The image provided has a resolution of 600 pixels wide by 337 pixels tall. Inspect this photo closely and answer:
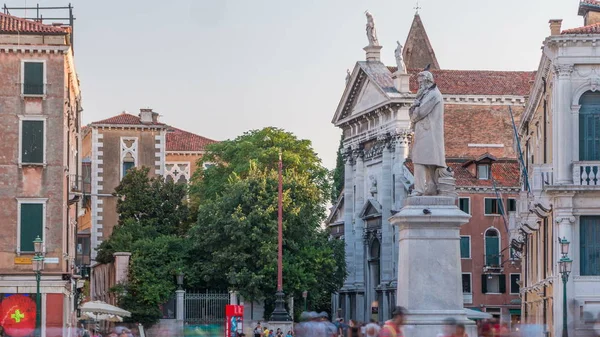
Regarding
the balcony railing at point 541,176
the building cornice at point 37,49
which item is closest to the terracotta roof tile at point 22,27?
the building cornice at point 37,49

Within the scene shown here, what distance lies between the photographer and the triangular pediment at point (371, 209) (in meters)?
92.6

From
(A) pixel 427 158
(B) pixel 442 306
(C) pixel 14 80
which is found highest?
(C) pixel 14 80

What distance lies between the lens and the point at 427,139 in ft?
98.7

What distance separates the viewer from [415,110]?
3039 centimetres

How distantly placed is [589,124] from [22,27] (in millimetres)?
20744

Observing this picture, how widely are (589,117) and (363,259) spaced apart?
43.5m

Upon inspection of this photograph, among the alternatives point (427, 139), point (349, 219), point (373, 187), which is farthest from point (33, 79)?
point (349, 219)

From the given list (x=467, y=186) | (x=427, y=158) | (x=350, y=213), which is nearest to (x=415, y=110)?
(x=427, y=158)

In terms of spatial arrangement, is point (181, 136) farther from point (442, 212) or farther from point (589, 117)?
point (442, 212)

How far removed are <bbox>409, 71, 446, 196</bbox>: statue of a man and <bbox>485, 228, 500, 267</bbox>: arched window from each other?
5675 cm

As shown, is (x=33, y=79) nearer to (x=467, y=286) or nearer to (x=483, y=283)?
(x=467, y=286)

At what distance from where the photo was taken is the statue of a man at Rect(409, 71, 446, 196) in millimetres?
30031

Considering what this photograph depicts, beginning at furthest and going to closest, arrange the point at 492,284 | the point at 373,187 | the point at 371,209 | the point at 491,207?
the point at 373,187, the point at 371,209, the point at 491,207, the point at 492,284

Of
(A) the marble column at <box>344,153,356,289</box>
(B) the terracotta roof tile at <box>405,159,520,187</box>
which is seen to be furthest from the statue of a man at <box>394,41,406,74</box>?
(A) the marble column at <box>344,153,356,289</box>
